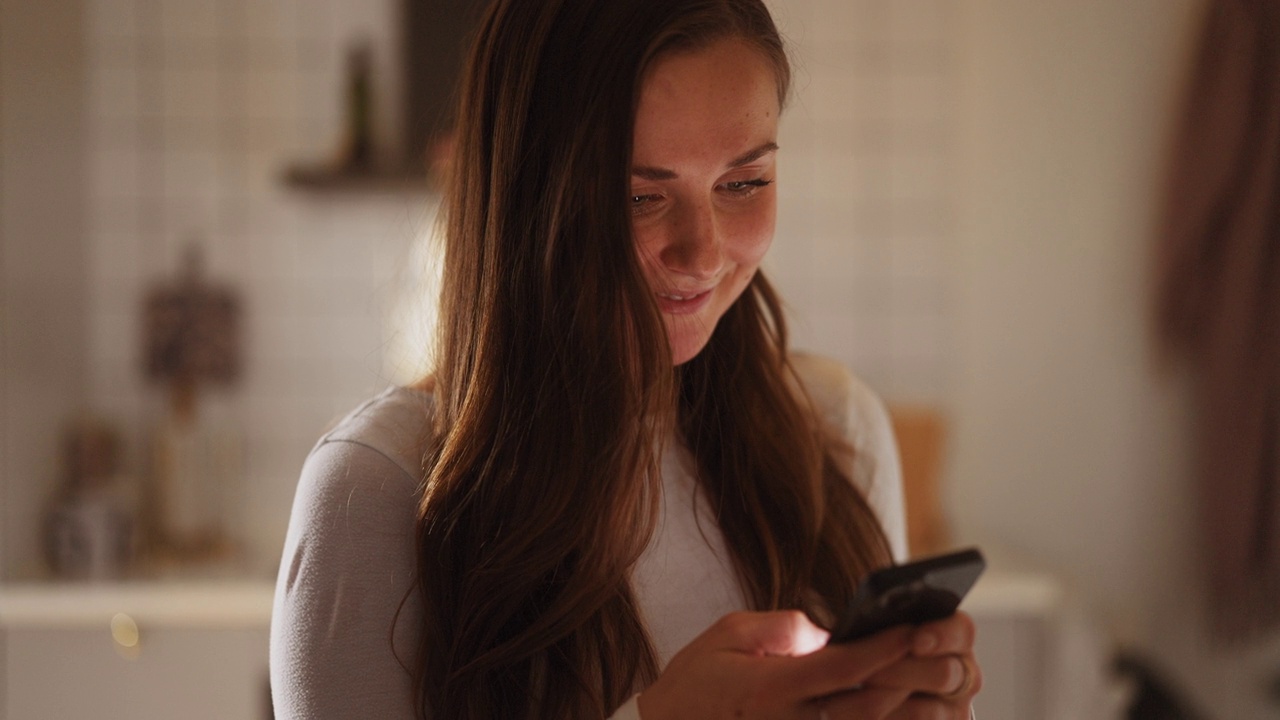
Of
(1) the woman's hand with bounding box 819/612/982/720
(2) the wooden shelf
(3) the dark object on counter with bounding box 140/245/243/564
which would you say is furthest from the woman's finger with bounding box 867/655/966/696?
(3) the dark object on counter with bounding box 140/245/243/564

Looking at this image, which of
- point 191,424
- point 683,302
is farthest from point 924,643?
point 191,424

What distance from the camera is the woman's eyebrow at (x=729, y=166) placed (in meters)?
0.76

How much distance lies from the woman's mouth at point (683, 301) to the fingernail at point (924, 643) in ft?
0.96

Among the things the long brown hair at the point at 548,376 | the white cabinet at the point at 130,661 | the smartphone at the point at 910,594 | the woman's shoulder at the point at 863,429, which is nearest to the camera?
the smartphone at the point at 910,594

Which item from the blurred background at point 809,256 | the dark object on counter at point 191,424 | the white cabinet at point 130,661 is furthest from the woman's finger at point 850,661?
the dark object on counter at point 191,424

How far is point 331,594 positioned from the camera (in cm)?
77

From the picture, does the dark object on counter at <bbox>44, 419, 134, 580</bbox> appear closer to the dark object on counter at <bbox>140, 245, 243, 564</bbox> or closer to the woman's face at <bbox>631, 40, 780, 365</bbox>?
the dark object on counter at <bbox>140, 245, 243, 564</bbox>

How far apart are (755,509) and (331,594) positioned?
1.13 ft

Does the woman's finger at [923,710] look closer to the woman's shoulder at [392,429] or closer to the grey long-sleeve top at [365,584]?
the grey long-sleeve top at [365,584]

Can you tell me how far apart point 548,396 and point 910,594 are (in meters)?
0.30

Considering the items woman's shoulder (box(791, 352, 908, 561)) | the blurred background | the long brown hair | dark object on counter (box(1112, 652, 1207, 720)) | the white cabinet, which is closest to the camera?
the long brown hair

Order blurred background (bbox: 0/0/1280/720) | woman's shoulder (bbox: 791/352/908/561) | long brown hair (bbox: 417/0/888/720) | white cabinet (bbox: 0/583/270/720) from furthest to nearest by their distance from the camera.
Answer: blurred background (bbox: 0/0/1280/720) → white cabinet (bbox: 0/583/270/720) → woman's shoulder (bbox: 791/352/908/561) → long brown hair (bbox: 417/0/888/720)

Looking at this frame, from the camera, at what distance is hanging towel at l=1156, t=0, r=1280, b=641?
6.73ft

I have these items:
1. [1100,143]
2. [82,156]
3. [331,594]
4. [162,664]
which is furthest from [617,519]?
[82,156]
